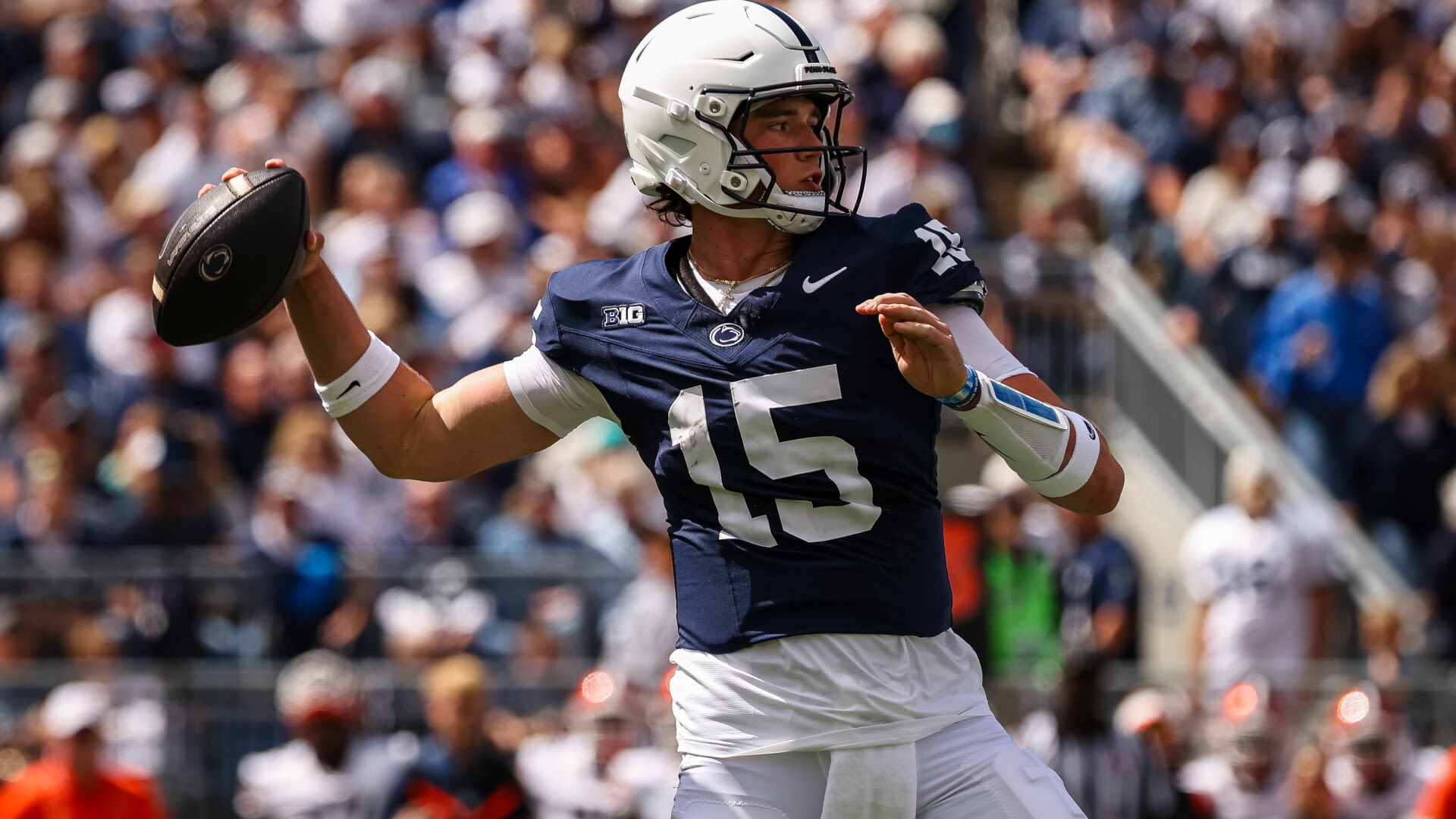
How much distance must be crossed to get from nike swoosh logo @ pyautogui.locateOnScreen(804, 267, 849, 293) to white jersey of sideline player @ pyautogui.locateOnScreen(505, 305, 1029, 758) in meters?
0.19

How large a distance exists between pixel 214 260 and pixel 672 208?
853 mm

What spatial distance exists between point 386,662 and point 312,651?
11.8 inches

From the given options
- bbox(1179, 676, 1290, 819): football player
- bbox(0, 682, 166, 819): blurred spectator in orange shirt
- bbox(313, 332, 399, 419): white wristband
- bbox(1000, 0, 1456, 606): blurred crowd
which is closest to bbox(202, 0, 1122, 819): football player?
bbox(313, 332, 399, 419): white wristband

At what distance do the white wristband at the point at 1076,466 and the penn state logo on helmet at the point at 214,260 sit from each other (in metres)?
1.48

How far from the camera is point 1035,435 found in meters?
3.57

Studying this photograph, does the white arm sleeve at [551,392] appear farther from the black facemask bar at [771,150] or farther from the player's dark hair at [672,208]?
the black facemask bar at [771,150]

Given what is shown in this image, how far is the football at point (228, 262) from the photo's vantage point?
379 centimetres

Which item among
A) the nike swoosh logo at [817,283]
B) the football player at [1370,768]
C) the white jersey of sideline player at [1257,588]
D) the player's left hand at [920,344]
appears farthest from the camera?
the white jersey of sideline player at [1257,588]

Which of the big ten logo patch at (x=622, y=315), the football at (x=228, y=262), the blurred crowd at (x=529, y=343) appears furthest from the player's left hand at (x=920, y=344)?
the blurred crowd at (x=529, y=343)

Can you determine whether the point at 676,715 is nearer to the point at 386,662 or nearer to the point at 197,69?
the point at 386,662

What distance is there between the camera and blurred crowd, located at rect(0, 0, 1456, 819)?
319 inches

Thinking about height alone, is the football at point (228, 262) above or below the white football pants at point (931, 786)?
above

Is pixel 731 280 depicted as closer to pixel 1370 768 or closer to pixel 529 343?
pixel 1370 768

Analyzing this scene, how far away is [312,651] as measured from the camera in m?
8.40
